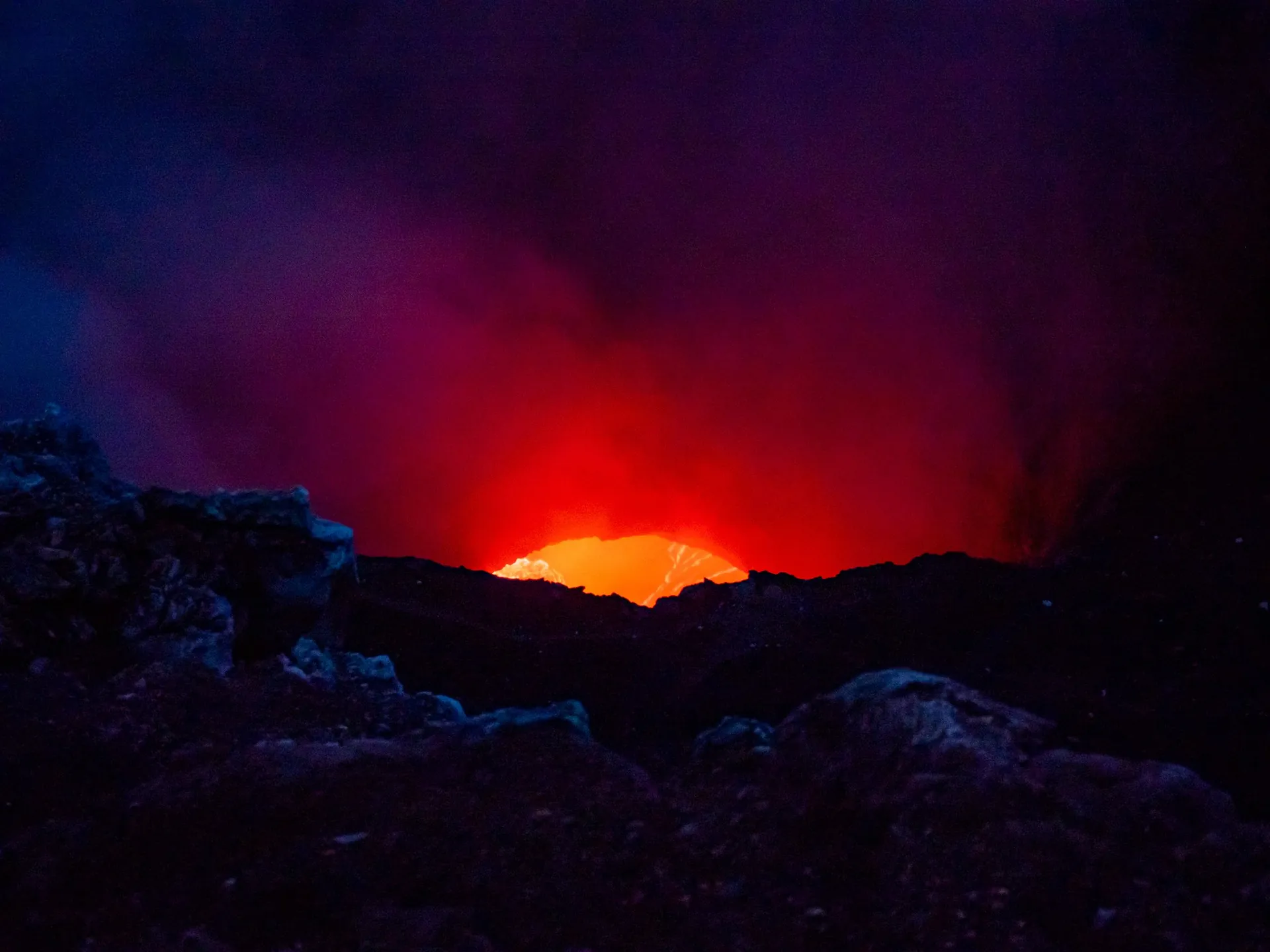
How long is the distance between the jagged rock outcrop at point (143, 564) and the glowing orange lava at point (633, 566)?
44.1 feet

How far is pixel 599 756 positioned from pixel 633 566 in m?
16.5

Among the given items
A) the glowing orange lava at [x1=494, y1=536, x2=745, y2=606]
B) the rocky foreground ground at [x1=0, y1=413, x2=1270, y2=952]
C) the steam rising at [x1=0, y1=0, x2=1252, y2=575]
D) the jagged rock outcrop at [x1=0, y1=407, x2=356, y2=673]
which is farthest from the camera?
the glowing orange lava at [x1=494, y1=536, x2=745, y2=606]

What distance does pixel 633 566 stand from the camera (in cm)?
2020

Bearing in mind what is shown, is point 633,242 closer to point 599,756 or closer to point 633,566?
point 599,756

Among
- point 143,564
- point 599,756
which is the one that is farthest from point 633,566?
point 599,756

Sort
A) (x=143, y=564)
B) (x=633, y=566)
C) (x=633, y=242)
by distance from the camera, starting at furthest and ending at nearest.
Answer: (x=633, y=566)
(x=633, y=242)
(x=143, y=564)

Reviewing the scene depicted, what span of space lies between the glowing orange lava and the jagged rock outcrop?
1345cm

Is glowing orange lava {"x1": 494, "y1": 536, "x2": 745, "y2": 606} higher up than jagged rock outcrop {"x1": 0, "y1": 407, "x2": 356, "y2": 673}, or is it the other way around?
glowing orange lava {"x1": 494, "y1": 536, "x2": 745, "y2": 606}

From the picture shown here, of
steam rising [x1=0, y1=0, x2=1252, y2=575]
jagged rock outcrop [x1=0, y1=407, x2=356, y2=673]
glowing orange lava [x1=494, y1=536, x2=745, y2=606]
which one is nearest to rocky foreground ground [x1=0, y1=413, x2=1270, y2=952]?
jagged rock outcrop [x1=0, y1=407, x2=356, y2=673]

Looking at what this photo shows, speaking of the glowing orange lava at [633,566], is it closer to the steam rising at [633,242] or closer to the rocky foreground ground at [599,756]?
the steam rising at [633,242]

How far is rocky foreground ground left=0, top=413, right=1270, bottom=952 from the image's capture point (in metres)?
2.62

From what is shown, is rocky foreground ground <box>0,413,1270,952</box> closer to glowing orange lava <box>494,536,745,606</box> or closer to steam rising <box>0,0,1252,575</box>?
steam rising <box>0,0,1252,575</box>

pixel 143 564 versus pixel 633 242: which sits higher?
pixel 633 242

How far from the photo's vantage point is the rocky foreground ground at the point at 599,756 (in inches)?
103
